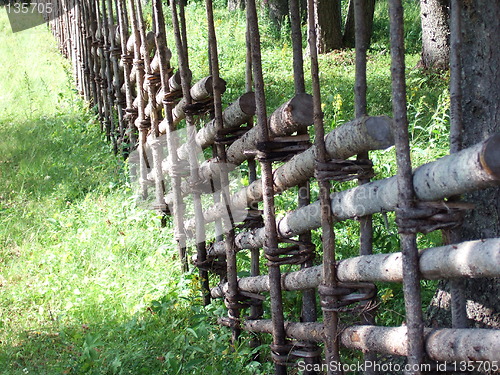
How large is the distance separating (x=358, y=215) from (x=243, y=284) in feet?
4.78

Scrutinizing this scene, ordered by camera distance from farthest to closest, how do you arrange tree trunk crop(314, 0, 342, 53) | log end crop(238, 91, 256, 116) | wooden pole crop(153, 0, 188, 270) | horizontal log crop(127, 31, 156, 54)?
tree trunk crop(314, 0, 342, 53) → horizontal log crop(127, 31, 156, 54) → wooden pole crop(153, 0, 188, 270) → log end crop(238, 91, 256, 116)

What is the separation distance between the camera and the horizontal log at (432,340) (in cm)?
246

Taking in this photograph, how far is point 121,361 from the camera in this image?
4.03m

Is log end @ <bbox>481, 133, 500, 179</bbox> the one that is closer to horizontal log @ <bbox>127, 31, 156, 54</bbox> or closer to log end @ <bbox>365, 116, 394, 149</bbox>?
log end @ <bbox>365, 116, 394, 149</bbox>

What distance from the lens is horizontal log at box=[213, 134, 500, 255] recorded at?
7.41ft

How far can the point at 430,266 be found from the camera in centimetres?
263

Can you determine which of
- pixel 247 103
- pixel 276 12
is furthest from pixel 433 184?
pixel 276 12

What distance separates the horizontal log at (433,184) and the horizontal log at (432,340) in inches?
18.5

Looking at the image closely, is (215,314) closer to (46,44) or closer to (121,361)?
(121,361)

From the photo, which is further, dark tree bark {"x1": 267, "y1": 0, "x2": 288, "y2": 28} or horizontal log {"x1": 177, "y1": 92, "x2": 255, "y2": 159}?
dark tree bark {"x1": 267, "y1": 0, "x2": 288, "y2": 28}
